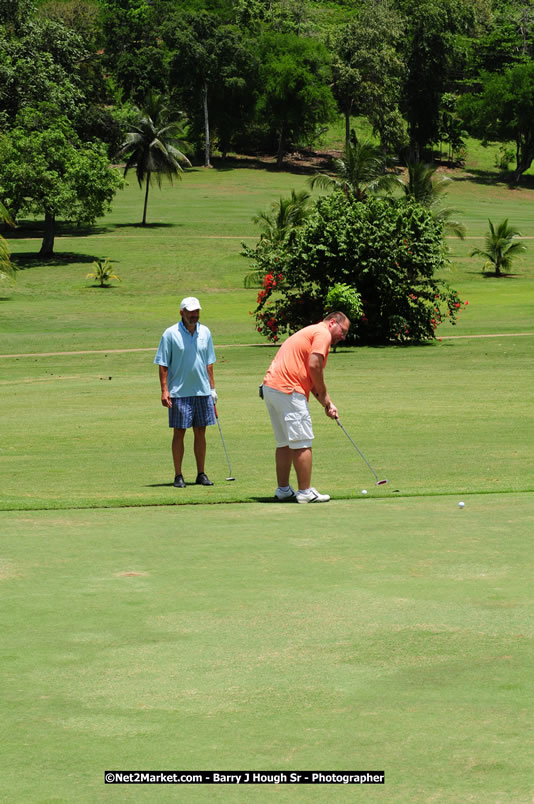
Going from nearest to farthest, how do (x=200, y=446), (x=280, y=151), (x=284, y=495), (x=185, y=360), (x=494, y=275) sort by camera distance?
1. (x=284, y=495)
2. (x=185, y=360)
3. (x=200, y=446)
4. (x=494, y=275)
5. (x=280, y=151)

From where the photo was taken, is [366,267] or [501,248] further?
[501,248]

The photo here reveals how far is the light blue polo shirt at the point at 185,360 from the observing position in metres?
11.4

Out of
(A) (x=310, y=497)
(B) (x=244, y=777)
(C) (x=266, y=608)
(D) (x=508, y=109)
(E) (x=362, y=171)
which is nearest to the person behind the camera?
(B) (x=244, y=777)

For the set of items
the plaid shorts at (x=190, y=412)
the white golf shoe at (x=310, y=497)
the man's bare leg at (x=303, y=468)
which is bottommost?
the white golf shoe at (x=310, y=497)

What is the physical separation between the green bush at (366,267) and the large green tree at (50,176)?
2951 cm

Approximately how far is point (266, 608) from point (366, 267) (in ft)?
94.3

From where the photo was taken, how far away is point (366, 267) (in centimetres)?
3400

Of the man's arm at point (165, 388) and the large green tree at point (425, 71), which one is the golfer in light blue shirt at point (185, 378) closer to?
the man's arm at point (165, 388)

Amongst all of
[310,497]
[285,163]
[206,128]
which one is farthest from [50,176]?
[285,163]

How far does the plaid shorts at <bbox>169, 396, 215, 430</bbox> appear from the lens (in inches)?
452

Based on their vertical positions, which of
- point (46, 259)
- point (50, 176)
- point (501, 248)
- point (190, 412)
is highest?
point (50, 176)

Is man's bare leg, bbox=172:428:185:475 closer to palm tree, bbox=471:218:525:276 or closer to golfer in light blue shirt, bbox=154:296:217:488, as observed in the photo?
golfer in light blue shirt, bbox=154:296:217:488

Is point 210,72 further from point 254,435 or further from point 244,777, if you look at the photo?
point 244,777

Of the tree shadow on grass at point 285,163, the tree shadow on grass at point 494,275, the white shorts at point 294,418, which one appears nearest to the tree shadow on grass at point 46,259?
the tree shadow on grass at point 494,275
